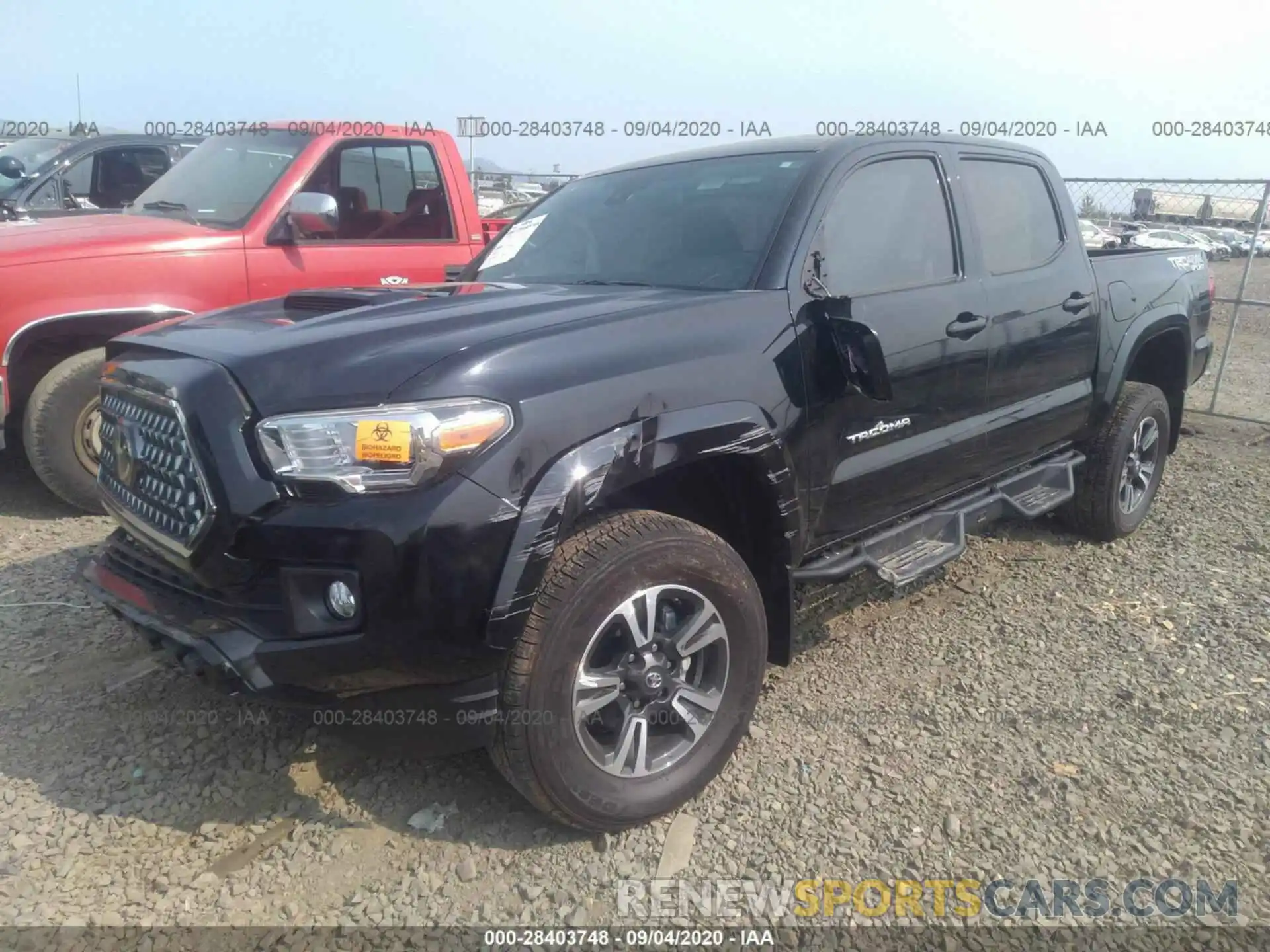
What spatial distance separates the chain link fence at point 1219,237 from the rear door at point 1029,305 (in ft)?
7.40

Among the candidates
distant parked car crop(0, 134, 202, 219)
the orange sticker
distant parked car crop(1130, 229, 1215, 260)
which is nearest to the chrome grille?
the orange sticker

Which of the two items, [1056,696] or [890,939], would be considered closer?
[890,939]

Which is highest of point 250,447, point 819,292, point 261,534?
point 819,292

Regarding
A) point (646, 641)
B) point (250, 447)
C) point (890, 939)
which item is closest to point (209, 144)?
point (250, 447)

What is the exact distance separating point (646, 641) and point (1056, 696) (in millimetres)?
1730

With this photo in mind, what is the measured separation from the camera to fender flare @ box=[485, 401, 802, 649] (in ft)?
7.21

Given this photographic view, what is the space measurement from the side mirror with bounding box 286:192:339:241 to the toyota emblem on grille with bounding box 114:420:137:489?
219 cm

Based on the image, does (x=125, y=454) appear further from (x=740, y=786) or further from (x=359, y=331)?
(x=740, y=786)

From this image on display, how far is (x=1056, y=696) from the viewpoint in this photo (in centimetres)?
338

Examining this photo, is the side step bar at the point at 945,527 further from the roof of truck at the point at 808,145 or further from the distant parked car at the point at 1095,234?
the distant parked car at the point at 1095,234

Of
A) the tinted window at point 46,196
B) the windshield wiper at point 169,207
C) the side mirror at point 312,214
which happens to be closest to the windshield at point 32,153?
the tinted window at point 46,196

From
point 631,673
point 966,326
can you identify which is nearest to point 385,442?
point 631,673

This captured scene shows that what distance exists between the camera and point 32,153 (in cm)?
895

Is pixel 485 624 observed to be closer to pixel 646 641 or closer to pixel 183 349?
pixel 646 641
